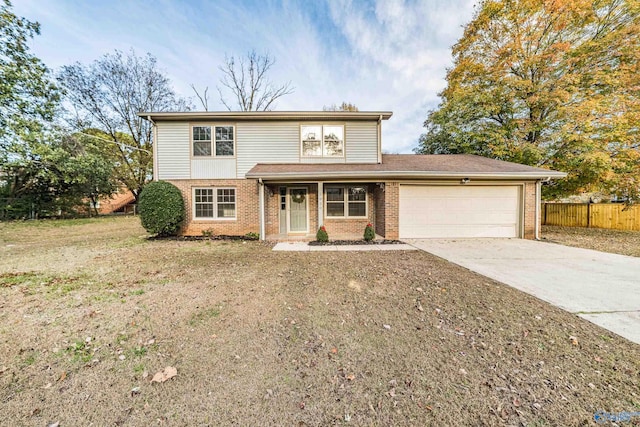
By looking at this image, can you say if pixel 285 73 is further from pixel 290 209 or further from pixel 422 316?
pixel 422 316

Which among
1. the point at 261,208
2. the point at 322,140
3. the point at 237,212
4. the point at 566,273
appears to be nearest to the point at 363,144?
the point at 322,140

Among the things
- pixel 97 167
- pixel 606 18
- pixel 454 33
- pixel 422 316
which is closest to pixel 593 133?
pixel 606 18

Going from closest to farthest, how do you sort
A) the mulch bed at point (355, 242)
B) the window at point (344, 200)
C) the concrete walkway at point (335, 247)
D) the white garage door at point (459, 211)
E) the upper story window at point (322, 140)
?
A: the concrete walkway at point (335, 247)
the mulch bed at point (355, 242)
the white garage door at point (459, 211)
the upper story window at point (322, 140)
the window at point (344, 200)

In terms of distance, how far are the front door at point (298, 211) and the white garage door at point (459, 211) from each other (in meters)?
3.92

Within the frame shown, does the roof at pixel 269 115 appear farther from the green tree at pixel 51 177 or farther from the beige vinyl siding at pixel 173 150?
the green tree at pixel 51 177

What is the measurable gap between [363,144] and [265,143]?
161 inches

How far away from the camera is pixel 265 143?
9.91 meters

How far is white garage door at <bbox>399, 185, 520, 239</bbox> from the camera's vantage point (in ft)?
30.2

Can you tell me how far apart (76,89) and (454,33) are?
86.9 ft

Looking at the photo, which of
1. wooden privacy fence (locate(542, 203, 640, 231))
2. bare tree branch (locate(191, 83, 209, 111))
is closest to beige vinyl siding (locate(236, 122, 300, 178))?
bare tree branch (locate(191, 83, 209, 111))

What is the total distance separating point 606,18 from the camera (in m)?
11.0

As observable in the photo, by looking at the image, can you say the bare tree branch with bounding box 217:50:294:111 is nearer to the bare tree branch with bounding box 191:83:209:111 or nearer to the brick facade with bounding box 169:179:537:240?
the bare tree branch with bounding box 191:83:209:111

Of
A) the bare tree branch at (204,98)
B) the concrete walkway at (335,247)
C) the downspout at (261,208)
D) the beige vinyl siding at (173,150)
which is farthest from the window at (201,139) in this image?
the bare tree branch at (204,98)

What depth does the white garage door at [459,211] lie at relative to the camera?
9203 mm
